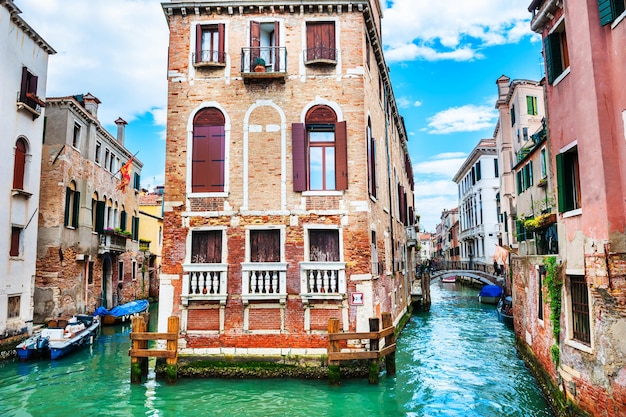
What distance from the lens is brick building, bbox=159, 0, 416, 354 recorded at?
11672 millimetres

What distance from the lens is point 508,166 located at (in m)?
30.6

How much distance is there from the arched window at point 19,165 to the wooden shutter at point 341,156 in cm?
1164

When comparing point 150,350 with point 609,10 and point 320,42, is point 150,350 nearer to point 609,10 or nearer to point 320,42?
point 320,42

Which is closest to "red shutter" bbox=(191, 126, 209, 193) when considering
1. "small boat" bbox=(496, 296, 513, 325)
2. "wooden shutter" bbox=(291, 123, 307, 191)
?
"wooden shutter" bbox=(291, 123, 307, 191)

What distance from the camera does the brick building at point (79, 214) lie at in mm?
18984

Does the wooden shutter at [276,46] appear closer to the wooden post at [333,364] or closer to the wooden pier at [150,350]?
the wooden post at [333,364]

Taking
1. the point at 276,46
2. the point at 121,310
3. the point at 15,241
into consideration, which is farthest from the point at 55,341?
the point at 276,46

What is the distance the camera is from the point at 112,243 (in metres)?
24.3

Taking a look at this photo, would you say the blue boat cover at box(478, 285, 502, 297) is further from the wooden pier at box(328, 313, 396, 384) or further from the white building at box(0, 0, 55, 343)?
the white building at box(0, 0, 55, 343)

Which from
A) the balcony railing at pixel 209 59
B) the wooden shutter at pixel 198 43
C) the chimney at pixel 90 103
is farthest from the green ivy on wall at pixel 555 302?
the chimney at pixel 90 103

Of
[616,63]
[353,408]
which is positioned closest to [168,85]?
A: [353,408]

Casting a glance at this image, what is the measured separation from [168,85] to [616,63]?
33.7 ft

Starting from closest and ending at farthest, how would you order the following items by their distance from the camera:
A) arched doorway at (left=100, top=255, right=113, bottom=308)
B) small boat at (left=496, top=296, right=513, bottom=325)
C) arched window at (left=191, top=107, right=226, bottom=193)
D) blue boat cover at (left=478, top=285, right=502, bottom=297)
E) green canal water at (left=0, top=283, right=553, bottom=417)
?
green canal water at (left=0, top=283, right=553, bottom=417) < arched window at (left=191, top=107, right=226, bottom=193) < small boat at (left=496, top=296, right=513, bottom=325) < arched doorway at (left=100, top=255, right=113, bottom=308) < blue boat cover at (left=478, top=285, right=502, bottom=297)

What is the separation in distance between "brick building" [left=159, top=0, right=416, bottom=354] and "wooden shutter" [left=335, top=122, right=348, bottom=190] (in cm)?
3
